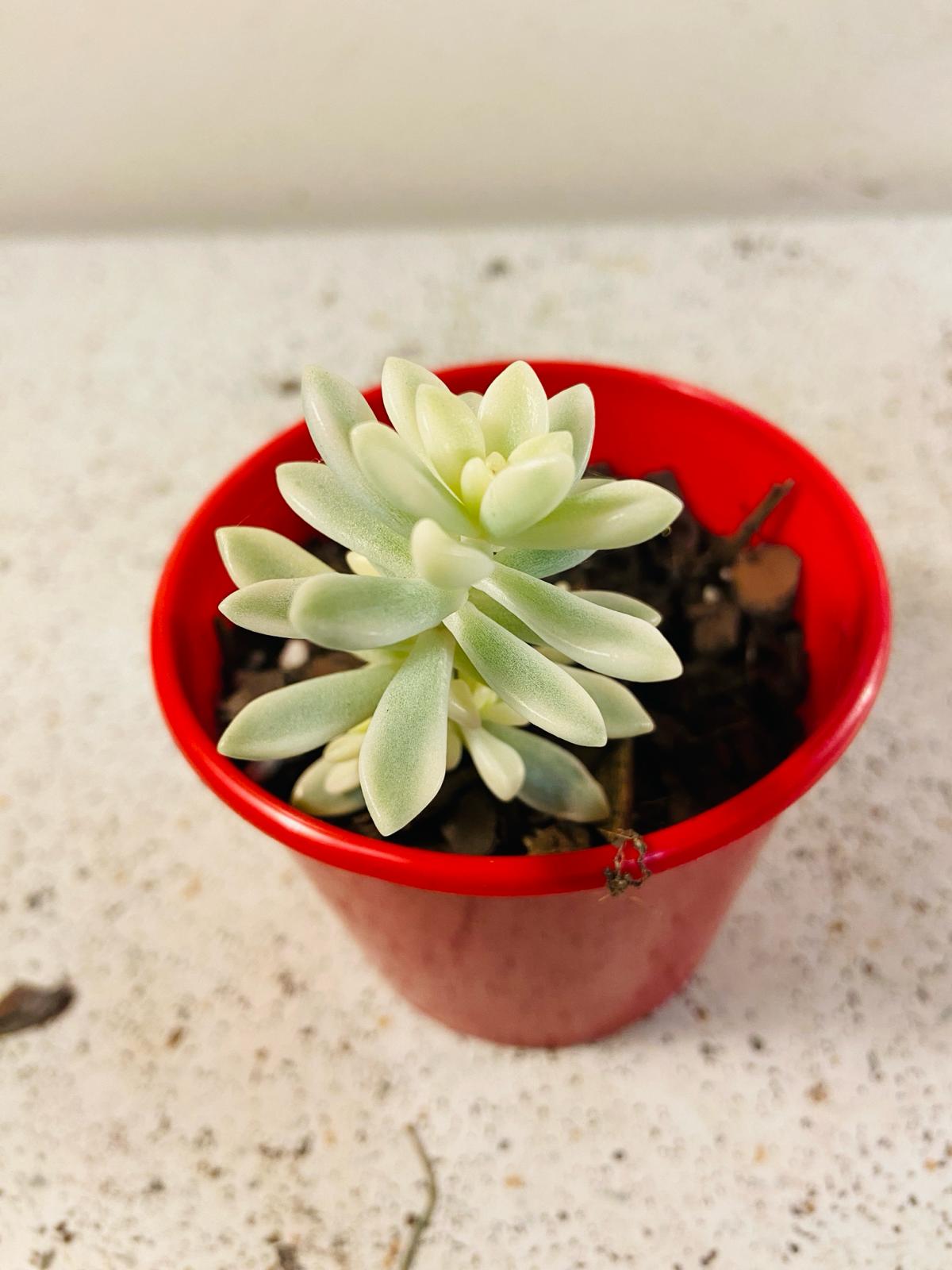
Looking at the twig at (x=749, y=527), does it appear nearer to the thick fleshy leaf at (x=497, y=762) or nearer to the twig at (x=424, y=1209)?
the thick fleshy leaf at (x=497, y=762)

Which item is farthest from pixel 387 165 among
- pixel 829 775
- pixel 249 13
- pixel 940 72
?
pixel 829 775

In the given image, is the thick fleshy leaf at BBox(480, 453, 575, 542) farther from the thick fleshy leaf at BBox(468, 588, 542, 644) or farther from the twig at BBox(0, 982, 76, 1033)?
the twig at BBox(0, 982, 76, 1033)

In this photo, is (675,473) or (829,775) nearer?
(675,473)

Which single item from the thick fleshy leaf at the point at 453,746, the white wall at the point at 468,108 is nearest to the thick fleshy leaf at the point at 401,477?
the thick fleshy leaf at the point at 453,746

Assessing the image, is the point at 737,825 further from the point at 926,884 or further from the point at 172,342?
the point at 172,342

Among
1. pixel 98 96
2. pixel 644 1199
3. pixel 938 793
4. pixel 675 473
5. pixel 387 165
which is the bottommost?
pixel 644 1199

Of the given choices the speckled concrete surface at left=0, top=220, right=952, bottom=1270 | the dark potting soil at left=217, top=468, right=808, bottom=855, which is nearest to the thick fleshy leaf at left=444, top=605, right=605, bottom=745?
the dark potting soil at left=217, top=468, right=808, bottom=855
